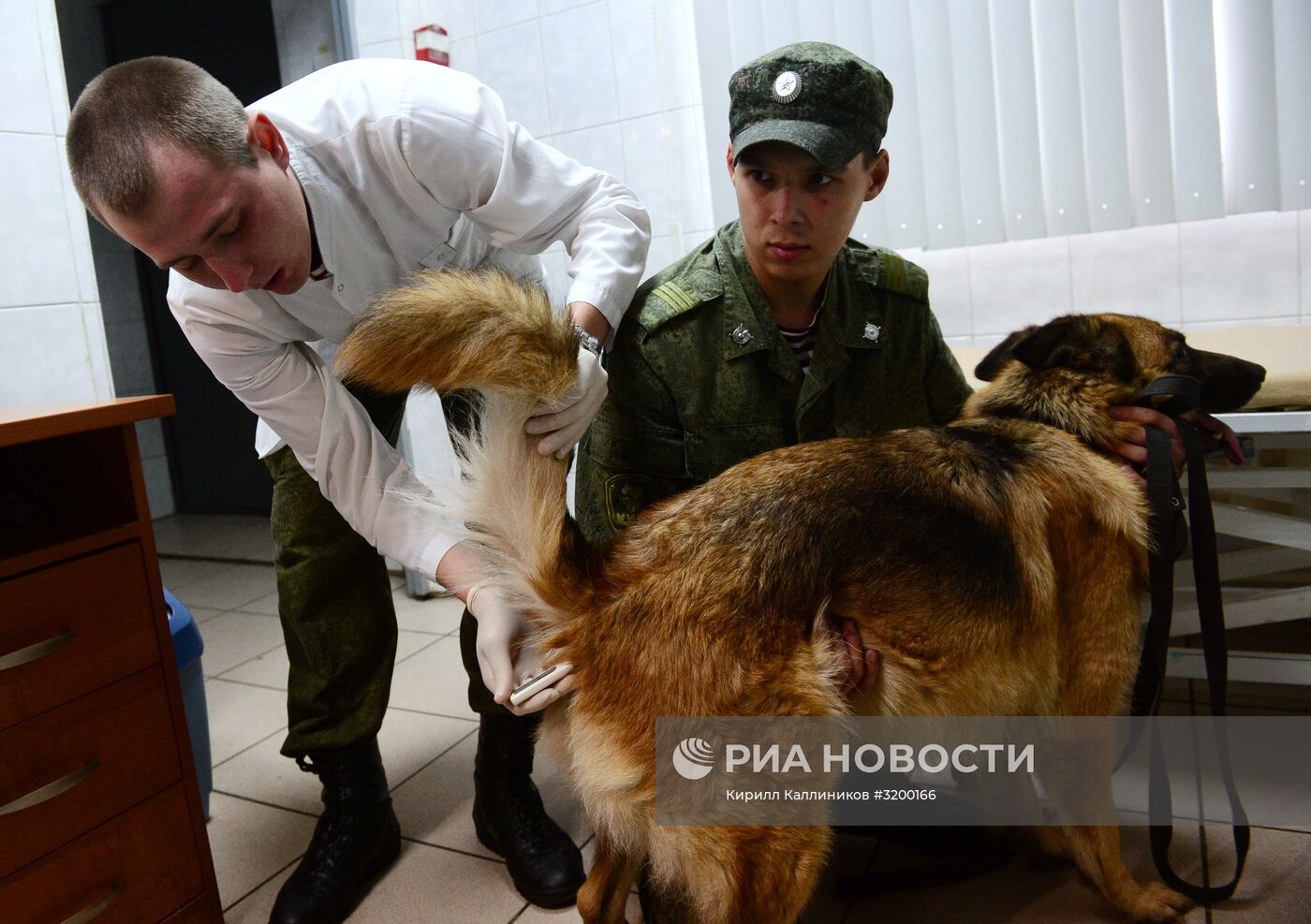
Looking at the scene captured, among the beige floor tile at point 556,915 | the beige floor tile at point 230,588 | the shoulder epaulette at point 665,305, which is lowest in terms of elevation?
the beige floor tile at point 556,915

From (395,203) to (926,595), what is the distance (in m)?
1.09

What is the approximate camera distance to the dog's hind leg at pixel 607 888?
1319 mm

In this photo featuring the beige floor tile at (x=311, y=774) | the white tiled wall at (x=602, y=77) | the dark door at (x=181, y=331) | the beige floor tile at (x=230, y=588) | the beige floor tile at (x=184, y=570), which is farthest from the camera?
the dark door at (x=181, y=331)

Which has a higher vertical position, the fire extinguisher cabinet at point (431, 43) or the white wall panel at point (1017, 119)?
the fire extinguisher cabinet at point (431, 43)

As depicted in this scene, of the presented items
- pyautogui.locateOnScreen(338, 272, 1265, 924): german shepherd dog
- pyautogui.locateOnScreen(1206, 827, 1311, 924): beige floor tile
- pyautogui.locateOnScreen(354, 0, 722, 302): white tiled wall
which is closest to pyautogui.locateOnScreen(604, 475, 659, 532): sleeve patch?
pyautogui.locateOnScreen(338, 272, 1265, 924): german shepherd dog

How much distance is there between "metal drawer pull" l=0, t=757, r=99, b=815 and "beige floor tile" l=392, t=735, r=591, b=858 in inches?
27.6

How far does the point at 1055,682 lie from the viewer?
4.09 ft

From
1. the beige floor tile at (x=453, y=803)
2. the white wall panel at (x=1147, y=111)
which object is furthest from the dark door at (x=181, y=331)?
the white wall panel at (x=1147, y=111)

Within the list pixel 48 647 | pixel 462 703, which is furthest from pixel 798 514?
pixel 462 703

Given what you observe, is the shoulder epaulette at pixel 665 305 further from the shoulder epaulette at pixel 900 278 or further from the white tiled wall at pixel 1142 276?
the white tiled wall at pixel 1142 276

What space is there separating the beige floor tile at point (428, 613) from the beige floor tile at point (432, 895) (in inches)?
50.3

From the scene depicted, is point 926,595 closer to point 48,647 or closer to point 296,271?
point 296,271

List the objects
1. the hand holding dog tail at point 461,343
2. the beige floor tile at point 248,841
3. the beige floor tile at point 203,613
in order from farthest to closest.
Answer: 1. the beige floor tile at point 203,613
2. the beige floor tile at point 248,841
3. the hand holding dog tail at point 461,343

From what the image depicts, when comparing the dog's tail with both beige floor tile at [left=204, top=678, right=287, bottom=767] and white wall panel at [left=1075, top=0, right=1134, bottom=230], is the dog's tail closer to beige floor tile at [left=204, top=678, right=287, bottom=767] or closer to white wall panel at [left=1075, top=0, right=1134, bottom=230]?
beige floor tile at [left=204, top=678, right=287, bottom=767]
